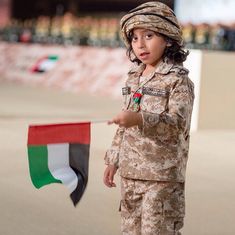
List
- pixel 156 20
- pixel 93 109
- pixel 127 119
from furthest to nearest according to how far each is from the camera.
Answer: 1. pixel 93 109
2. pixel 156 20
3. pixel 127 119

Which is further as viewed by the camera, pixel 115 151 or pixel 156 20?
pixel 115 151

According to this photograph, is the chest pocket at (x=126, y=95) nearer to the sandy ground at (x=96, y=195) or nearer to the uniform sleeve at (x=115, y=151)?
the uniform sleeve at (x=115, y=151)

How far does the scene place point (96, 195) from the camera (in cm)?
314

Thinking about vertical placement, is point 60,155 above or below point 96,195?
above

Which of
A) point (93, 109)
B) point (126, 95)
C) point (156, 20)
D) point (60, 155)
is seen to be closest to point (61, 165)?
point (60, 155)

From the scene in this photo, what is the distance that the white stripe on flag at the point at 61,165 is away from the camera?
6.31 ft

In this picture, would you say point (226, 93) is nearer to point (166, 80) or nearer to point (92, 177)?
point (92, 177)

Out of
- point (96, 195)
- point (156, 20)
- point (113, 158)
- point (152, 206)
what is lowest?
point (96, 195)

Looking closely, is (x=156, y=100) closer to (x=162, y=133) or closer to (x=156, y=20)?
(x=162, y=133)

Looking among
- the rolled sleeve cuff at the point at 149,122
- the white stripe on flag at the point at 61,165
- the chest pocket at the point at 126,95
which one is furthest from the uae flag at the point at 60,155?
the rolled sleeve cuff at the point at 149,122

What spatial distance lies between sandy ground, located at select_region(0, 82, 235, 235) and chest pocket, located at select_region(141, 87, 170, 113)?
0.81 m

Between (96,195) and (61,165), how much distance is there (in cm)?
120

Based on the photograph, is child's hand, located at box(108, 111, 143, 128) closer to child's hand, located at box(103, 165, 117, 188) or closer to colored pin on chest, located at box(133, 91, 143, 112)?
colored pin on chest, located at box(133, 91, 143, 112)

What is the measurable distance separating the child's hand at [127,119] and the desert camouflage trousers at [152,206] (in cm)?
23
